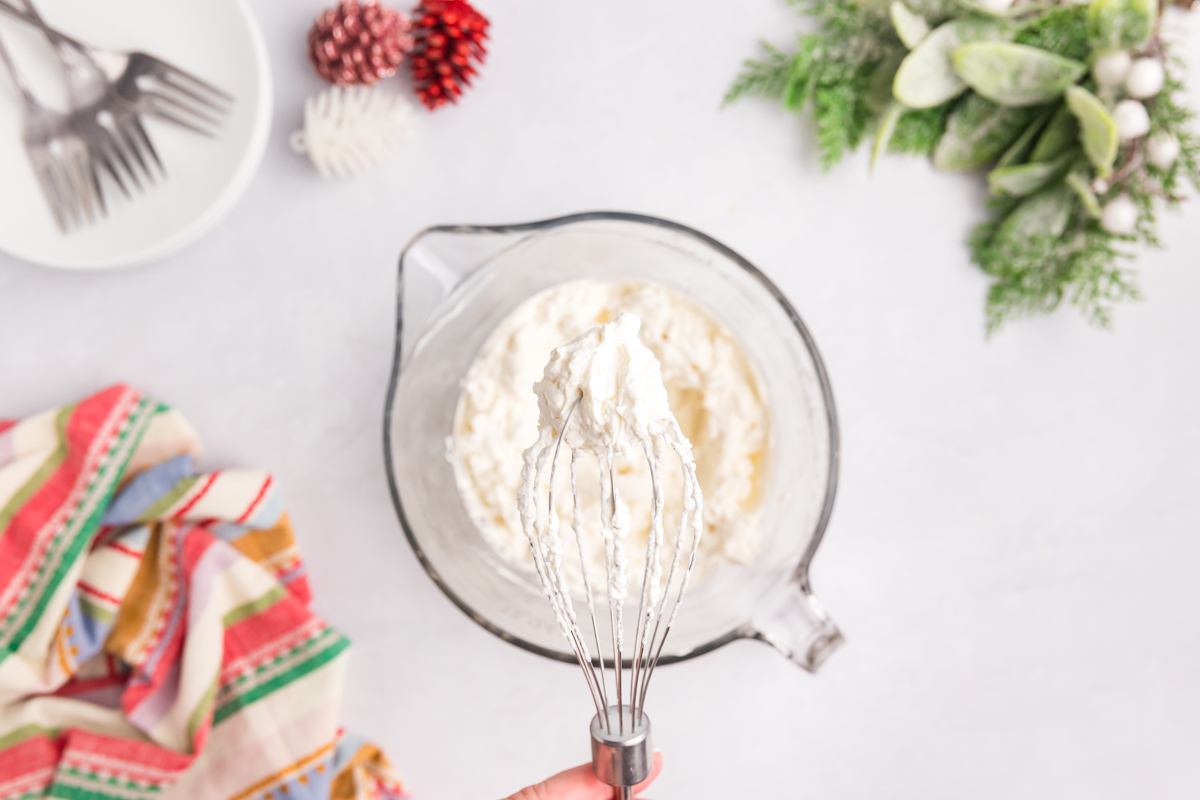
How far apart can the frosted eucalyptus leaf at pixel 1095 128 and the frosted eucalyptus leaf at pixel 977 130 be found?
0.05m

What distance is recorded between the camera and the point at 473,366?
0.66 m

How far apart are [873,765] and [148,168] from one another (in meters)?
0.89

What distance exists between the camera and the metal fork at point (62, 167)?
695 millimetres

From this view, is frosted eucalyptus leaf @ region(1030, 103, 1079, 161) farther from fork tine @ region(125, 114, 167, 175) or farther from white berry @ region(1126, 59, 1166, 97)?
fork tine @ region(125, 114, 167, 175)

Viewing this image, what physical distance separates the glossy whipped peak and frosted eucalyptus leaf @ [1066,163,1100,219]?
475 mm

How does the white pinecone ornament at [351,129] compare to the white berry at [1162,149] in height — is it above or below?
above

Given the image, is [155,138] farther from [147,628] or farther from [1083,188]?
[1083,188]

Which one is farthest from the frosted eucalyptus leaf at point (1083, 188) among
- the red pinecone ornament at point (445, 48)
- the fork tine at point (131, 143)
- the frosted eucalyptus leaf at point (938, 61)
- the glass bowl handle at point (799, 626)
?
the fork tine at point (131, 143)

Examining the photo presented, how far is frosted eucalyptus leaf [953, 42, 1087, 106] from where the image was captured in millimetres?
644

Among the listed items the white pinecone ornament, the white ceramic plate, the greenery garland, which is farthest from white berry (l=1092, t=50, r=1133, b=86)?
the white ceramic plate

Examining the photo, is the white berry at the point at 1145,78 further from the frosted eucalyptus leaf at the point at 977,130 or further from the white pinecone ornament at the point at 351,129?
the white pinecone ornament at the point at 351,129

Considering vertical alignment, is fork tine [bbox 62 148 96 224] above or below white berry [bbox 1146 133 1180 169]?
above

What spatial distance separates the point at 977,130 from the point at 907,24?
0.37 feet

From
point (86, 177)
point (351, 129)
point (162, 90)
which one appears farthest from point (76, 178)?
point (351, 129)
